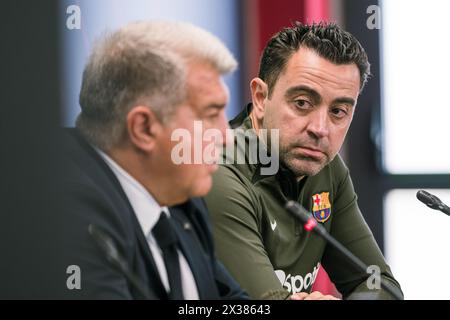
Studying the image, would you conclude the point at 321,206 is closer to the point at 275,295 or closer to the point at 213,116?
the point at 275,295

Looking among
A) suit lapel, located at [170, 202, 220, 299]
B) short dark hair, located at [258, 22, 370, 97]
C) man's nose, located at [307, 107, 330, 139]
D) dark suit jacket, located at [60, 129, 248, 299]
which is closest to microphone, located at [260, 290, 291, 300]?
suit lapel, located at [170, 202, 220, 299]

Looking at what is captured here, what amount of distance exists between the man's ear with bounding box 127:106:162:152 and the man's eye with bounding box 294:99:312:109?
45 centimetres

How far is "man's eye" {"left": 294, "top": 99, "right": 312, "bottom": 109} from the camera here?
1751 millimetres

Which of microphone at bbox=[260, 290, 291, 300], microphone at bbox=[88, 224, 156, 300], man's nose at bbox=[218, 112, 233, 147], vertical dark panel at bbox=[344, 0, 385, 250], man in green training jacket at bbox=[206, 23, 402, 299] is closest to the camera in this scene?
microphone at bbox=[88, 224, 156, 300]

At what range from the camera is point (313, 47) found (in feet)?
5.78

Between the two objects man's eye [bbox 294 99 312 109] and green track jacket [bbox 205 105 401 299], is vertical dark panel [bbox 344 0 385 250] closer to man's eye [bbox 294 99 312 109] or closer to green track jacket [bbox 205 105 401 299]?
green track jacket [bbox 205 105 401 299]

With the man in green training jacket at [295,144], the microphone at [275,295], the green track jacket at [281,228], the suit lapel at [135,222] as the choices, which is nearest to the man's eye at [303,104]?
the man in green training jacket at [295,144]

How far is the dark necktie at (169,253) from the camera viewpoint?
1434 millimetres

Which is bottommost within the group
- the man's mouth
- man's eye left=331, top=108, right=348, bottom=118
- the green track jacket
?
the green track jacket

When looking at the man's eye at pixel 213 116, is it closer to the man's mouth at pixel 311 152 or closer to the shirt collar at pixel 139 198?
the shirt collar at pixel 139 198

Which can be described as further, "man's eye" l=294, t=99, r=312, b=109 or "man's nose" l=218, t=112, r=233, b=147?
"man's eye" l=294, t=99, r=312, b=109

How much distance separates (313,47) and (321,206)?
1.12 ft

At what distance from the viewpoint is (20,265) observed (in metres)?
1.41

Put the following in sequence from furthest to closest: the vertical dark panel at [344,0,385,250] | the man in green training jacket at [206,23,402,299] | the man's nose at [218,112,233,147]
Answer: the vertical dark panel at [344,0,385,250], the man in green training jacket at [206,23,402,299], the man's nose at [218,112,233,147]
